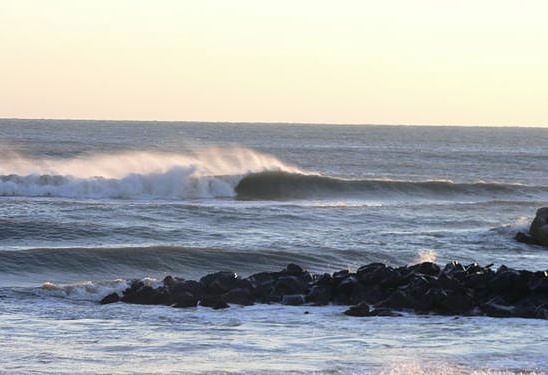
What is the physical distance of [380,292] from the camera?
19469 mm

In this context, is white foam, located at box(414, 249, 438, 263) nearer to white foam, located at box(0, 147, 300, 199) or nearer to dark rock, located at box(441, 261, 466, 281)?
dark rock, located at box(441, 261, 466, 281)

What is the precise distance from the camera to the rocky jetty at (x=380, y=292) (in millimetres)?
18203

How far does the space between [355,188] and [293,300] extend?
31850 mm

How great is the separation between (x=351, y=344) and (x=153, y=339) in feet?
8.67

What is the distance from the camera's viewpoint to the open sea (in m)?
14.0

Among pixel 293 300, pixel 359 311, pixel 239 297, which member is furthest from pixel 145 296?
pixel 359 311

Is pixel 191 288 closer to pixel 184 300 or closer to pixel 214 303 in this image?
pixel 184 300

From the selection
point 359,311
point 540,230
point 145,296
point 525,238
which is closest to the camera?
point 359,311

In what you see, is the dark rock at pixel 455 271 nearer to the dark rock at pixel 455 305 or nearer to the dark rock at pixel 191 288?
the dark rock at pixel 455 305

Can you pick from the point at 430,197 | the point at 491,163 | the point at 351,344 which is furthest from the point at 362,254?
the point at 491,163

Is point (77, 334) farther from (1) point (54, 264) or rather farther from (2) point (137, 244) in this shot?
(2) point (137, 244)

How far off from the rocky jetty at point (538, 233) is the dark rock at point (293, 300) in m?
11.8

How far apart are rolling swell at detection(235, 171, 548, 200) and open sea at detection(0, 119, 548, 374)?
0.11 meters

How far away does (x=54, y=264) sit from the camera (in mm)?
23906
